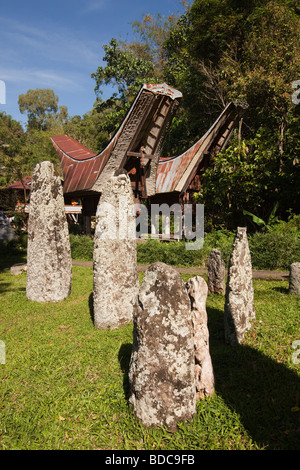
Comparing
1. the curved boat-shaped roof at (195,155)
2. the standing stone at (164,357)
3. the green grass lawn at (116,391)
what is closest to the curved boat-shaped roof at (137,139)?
the curved boat-shaped roof at (195,155)

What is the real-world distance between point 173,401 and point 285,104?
56.6ft

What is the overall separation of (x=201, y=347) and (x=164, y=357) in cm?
71

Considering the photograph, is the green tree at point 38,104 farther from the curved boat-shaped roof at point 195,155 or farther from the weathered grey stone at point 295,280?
the weathered grey stone at point 295,280

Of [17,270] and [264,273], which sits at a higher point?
[264,273]

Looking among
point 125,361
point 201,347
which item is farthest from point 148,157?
point 201,347

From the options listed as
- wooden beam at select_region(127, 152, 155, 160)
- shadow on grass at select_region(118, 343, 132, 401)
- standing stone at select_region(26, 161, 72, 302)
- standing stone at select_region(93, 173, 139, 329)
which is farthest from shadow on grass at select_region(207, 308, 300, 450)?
wooden beam at select_region(127, 152, 155, 160)

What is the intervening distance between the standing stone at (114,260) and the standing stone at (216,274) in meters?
2.99

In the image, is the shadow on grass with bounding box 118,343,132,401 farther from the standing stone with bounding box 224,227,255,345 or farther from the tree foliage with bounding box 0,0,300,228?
the tree foliage with bounding box 0,0,300,228

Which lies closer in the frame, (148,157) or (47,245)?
(47,245)

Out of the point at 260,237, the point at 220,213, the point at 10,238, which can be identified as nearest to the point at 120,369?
the point at 260,237

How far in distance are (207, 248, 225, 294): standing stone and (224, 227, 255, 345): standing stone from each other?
2769mm

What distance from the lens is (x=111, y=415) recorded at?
3.92 m

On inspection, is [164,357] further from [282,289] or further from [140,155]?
[140,155]

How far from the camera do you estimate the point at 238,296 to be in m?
5.71
